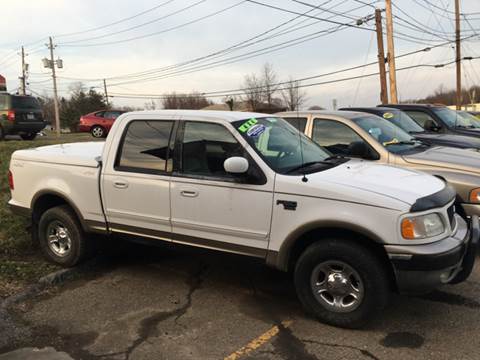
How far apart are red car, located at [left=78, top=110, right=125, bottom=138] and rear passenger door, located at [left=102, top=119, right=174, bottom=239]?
18517mm

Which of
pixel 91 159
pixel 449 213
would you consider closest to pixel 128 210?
pixel 91 159

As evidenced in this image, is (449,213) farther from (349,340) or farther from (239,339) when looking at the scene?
(239,339)

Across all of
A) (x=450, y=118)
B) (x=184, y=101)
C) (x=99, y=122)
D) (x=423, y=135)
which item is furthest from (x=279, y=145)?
(x=184, y=101)

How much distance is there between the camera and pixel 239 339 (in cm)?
362

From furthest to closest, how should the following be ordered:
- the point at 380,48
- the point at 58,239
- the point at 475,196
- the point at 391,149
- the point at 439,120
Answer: the point at 380,48, the point at 439,120, the point at 391,149, the point at 58,239, the point at 475,196

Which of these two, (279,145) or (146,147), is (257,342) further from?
(146,147)

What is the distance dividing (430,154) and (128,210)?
3927mm

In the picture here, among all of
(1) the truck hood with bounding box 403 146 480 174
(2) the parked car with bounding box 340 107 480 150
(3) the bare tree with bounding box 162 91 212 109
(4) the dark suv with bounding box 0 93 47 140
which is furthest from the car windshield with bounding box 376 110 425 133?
(3) the bare tree with bounding box 162 91 212 109

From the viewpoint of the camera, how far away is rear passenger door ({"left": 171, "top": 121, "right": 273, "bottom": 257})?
3879 mm

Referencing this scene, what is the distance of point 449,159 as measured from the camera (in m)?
5.65

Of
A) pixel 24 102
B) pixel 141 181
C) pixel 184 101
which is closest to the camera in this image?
pixel 141 181

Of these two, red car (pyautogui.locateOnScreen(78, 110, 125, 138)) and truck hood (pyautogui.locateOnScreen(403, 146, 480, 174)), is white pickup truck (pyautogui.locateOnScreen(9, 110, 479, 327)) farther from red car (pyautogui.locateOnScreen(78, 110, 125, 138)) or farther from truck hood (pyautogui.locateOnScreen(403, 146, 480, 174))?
red car (pyautogui.locateOnScreen(78, 110, 125, 138))

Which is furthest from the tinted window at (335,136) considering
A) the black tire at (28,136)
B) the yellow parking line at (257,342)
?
the black tire at (28,136)

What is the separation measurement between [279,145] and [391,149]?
2432 mm
